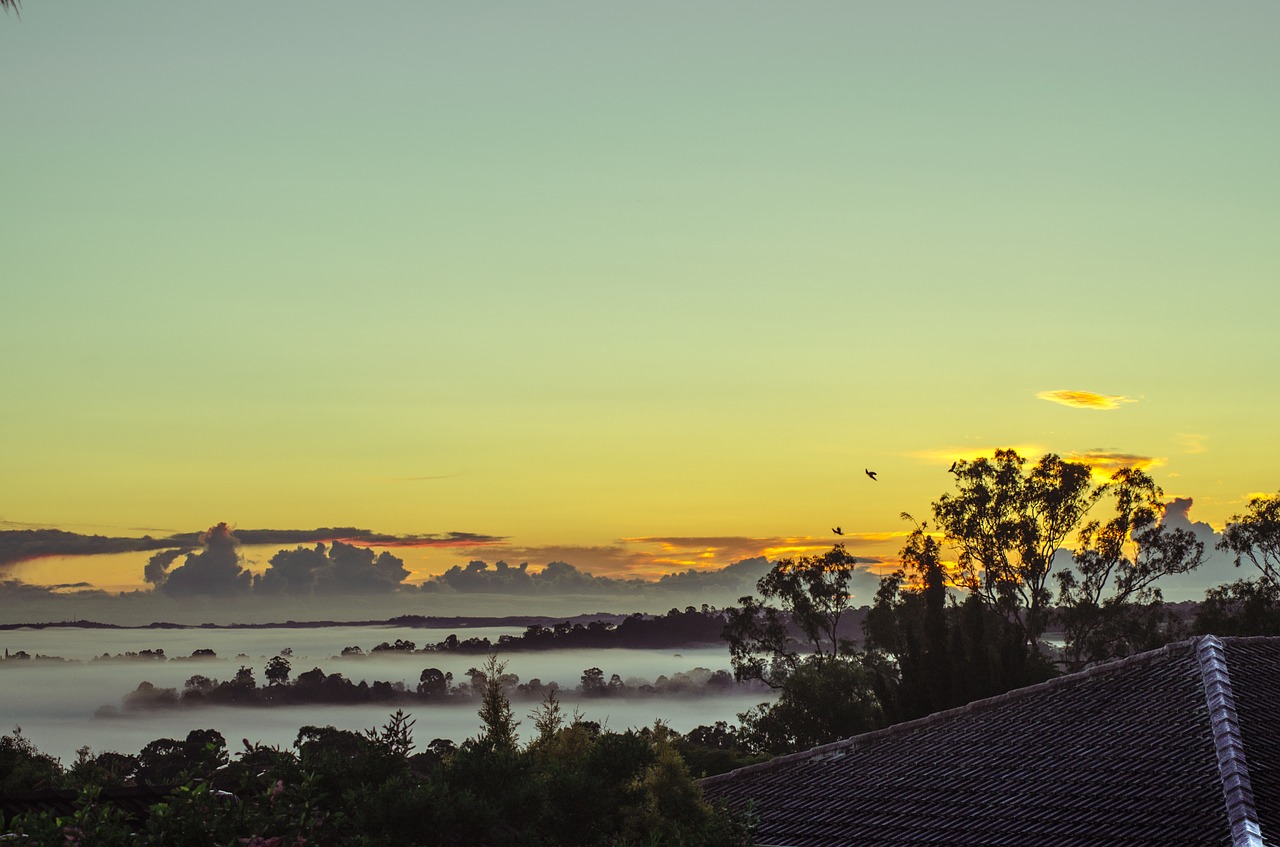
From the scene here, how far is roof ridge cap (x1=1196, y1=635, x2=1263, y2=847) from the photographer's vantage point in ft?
66.0

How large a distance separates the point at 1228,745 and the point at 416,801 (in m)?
15.0

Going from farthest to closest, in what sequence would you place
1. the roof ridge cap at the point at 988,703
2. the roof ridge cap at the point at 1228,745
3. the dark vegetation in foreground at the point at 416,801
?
1. the roof ridge cap at the point at 988,703
2. the roof ridge cap at the point at 1228,745
3. the dark vegetation in foreground at the point at 416,801

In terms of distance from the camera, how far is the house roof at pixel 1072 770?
71.1ft

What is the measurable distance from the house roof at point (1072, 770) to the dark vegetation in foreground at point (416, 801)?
235 cm

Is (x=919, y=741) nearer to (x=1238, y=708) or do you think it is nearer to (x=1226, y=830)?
(x=1238, y=708)

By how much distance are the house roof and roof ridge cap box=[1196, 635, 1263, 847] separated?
36 millimetres

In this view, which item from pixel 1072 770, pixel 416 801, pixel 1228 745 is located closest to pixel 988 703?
pixel 1072 770

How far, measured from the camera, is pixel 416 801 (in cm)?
1823

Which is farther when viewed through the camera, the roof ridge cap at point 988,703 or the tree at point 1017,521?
the tree at point 1017,521

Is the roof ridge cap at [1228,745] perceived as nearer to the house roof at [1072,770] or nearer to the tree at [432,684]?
the house roof at [1072,770]

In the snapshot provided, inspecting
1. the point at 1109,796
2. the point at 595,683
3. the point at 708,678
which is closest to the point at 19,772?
the point at 1109,796

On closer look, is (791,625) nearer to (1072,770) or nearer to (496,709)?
(496,709)

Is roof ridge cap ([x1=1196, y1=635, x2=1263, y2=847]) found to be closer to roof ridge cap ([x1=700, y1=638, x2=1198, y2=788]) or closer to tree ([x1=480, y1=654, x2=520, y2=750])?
roof ridge cap ([x1=700, y1=638, x2=1198, y2=788])

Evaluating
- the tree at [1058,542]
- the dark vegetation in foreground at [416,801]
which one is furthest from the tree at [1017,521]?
the dark vegetation in foreground at [416,801]
